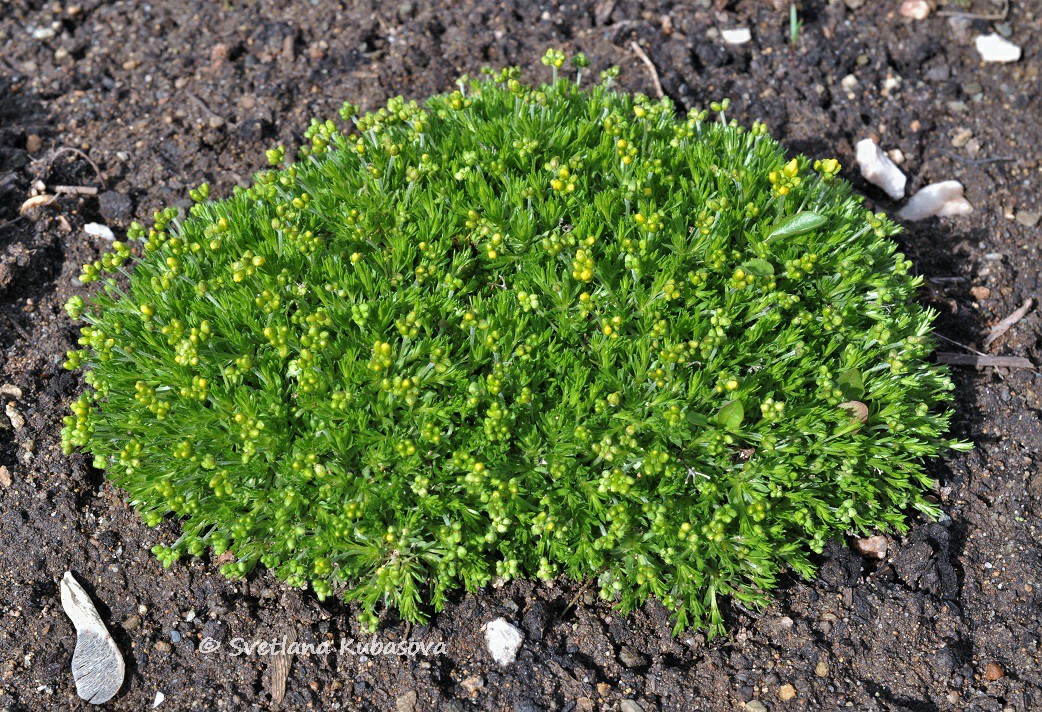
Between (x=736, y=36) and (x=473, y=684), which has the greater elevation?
(x=736, y=36)

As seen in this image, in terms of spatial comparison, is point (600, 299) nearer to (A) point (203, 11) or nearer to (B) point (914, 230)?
(B) point (914, 230)

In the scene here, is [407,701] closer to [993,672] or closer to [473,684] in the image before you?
[473,684]

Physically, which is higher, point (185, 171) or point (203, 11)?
point (203, 11)

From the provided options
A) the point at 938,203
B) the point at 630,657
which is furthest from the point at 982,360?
the point at 630,657

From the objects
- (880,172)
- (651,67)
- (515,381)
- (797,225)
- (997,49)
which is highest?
(797,225)

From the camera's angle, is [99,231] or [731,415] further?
[99,231]

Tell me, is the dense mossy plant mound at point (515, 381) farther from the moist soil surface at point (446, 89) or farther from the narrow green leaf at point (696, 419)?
the moist soil surface at point (446, 89)

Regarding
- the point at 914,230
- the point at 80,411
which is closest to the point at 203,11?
the point at 80,411
